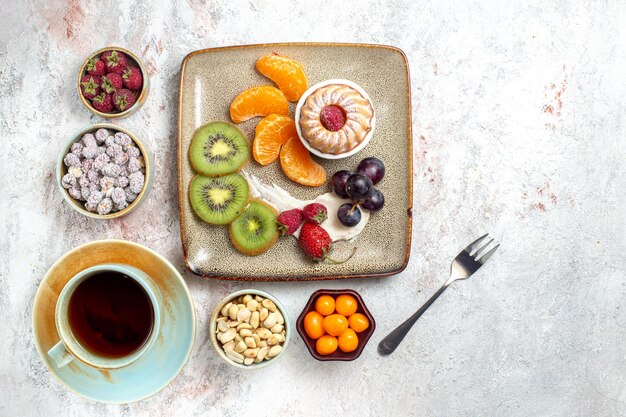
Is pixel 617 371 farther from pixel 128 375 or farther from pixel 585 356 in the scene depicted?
pixel 128 375

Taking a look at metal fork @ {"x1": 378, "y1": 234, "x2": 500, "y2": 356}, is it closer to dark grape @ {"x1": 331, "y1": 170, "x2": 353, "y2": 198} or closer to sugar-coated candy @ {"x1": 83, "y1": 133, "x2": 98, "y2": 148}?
dark grape @ {"x1": 331, "y1": 170, "x2": 353, "y2": 198}

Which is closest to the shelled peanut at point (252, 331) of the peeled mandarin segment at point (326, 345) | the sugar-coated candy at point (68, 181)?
the peeled mandarin segment at point (326, 345)

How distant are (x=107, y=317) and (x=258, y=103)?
87 cm

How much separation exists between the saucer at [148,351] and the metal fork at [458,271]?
731 millimetres

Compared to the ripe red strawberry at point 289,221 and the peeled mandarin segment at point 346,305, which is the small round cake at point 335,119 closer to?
the ripe red strawberry at point 289,221

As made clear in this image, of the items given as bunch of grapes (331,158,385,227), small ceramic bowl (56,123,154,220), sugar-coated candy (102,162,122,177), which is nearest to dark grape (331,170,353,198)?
bunch of grapes (331,158,385,227)

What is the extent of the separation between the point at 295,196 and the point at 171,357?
69cm

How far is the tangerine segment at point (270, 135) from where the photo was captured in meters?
2.04

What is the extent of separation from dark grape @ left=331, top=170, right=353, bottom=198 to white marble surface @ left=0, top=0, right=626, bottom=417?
12.3 inches

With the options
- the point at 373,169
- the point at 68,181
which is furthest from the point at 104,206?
the point at 373,169

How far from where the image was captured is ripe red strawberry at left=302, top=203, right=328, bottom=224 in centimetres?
200

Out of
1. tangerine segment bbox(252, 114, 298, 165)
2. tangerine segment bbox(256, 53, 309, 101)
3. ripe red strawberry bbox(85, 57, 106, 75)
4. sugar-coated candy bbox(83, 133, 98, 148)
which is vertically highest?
tangerine segment bbox(256, 53, 309, 101)

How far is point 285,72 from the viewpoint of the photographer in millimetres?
2029

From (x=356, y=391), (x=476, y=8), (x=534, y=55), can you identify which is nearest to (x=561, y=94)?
(x=534, y=55)
